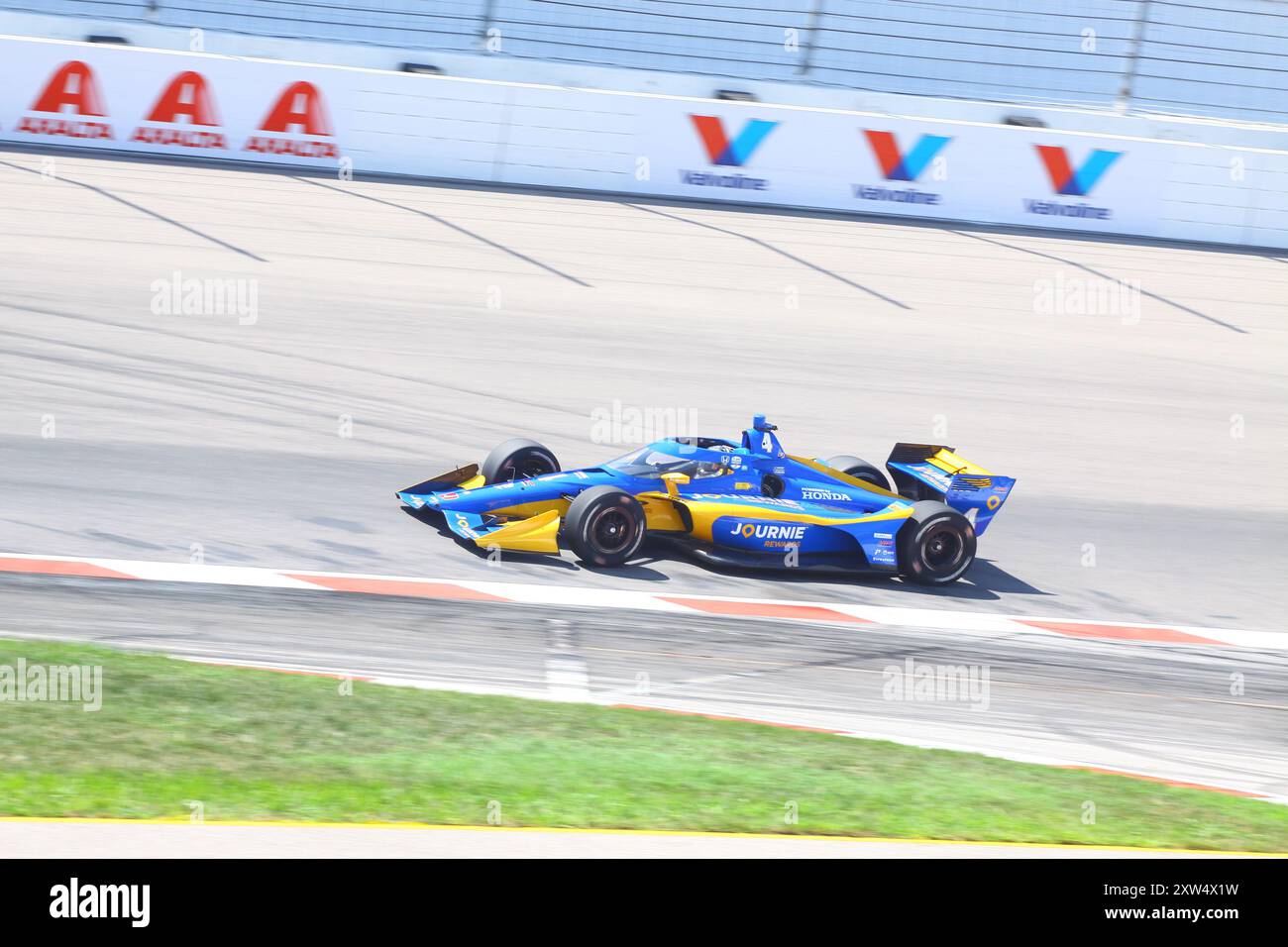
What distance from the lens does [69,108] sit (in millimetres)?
20453

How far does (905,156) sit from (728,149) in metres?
2.62

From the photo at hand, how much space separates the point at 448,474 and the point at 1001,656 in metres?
4.45

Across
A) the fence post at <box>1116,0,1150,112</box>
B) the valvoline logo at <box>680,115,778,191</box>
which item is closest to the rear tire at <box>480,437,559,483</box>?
the valvoline logo at <box>680,115,778,191</box>

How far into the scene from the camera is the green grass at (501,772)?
19.4ft

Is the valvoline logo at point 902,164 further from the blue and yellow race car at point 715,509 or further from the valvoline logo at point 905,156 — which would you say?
the blue and yellow race car at point 715,509

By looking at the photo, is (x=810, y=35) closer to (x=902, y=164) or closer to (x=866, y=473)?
(x=902, y=164)

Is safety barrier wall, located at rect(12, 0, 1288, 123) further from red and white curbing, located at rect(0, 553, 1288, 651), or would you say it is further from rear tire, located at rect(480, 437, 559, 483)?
red and white curbing, located at rect(0, 553, 1288, 651)

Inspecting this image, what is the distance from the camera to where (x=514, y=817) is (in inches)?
232

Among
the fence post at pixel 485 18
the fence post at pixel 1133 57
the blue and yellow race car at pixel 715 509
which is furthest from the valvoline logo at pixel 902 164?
the blue and yellow race car at pixel 715 509

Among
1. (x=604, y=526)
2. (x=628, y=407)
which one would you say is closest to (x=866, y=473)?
(x=604, y=526)

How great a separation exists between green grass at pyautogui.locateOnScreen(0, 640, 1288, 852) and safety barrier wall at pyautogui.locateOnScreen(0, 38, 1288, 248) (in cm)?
1432

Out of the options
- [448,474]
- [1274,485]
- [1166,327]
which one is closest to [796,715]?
[448,474]

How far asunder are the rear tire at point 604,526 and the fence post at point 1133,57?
17.5m

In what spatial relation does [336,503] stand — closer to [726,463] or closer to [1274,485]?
[726,463]
